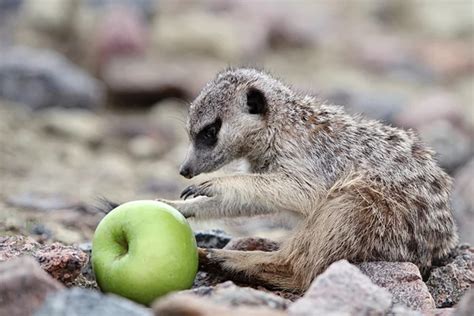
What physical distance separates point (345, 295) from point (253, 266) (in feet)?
4.37

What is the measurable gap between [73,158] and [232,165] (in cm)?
575

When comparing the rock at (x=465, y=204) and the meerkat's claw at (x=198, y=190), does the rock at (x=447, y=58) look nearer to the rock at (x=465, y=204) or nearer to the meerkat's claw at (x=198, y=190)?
the rock at (x=465, y=204)

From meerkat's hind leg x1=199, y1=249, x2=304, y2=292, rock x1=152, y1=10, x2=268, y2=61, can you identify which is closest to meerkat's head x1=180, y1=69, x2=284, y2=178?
meerkat's hind leg x1=199, y1=249, x2=304, y2=292

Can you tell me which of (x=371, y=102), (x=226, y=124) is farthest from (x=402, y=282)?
(x=371, y=102)

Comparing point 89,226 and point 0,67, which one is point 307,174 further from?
point 0,67

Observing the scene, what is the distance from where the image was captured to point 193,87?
48.9 feet

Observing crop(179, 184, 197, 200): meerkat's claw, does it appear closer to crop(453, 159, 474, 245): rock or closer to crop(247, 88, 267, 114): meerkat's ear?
crop(247, 88, 267, 114): meerkat's ear

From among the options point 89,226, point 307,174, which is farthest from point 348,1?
point 307,174

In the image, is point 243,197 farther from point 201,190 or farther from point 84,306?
point 84,306

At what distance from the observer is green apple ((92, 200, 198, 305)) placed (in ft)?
15.5

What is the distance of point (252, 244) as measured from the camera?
6027mm

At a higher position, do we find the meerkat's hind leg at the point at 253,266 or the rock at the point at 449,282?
the rock at the point at 449,282

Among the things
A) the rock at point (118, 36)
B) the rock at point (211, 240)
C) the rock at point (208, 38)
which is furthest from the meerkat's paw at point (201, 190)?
the rock at point (208, 38)

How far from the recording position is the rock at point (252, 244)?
19.7ft
